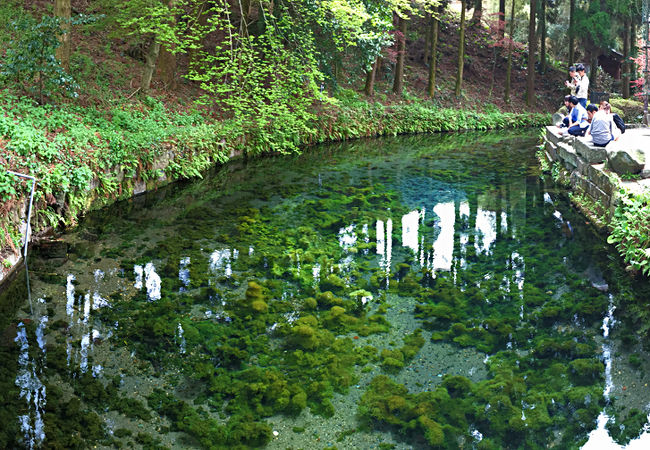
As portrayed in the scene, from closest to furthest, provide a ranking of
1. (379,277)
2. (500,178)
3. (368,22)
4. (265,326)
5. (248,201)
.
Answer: (265,326) → (379,277) → (248,201) → (500,178) → (368,22)

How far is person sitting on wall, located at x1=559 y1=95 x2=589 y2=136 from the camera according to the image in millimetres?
13914

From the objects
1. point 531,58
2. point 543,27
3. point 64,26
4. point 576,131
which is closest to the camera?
point 64,26

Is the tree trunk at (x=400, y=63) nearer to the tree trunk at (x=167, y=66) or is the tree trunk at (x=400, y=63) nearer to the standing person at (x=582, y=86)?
the tree trunk at (x=167, y=66)

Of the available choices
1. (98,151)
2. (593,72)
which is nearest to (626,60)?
(593,72)

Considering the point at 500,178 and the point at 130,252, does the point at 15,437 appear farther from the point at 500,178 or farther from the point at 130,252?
the point at 500,178

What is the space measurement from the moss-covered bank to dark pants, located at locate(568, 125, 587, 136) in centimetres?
826

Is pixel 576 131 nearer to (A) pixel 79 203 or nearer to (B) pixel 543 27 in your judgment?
(A) pixel 79 203

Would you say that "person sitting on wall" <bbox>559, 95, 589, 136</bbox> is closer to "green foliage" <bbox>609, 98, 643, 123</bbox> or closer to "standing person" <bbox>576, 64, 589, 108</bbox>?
"standing person" <bbox>576, 64, 589, 108</bbox>

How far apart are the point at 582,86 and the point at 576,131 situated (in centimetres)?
123

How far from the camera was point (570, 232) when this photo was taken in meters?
10.7

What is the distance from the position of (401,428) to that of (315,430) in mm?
753

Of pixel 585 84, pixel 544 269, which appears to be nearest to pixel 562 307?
pixel 544 269

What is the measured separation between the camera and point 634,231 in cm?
836

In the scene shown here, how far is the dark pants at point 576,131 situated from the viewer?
13867mm
